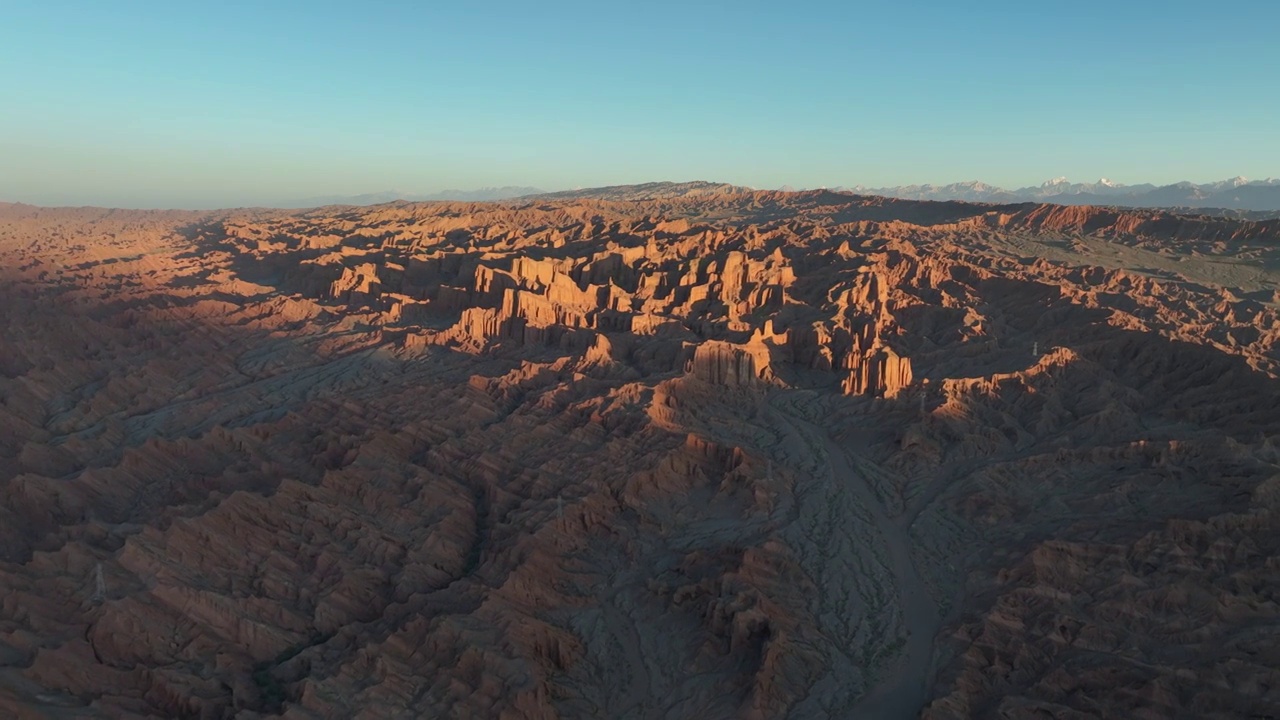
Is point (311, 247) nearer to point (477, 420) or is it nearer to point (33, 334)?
point (33, 334)

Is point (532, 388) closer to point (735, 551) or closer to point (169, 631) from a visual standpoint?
point (735, 551)

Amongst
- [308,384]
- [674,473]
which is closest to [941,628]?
[674,473]

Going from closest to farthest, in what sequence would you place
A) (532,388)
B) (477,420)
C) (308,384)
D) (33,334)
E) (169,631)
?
(169,631) → (477,420) → (532,388) → (308,384) → (33,334)

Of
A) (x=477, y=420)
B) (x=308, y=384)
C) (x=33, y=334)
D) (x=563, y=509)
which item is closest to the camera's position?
(x=563, y=509)

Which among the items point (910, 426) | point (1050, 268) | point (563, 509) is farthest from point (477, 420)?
point (1050, 268)

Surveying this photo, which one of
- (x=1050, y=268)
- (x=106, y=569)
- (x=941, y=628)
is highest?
(x=1050, y=268)

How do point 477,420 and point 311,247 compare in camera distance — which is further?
point 311,247

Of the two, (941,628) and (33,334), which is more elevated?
(33,334)
